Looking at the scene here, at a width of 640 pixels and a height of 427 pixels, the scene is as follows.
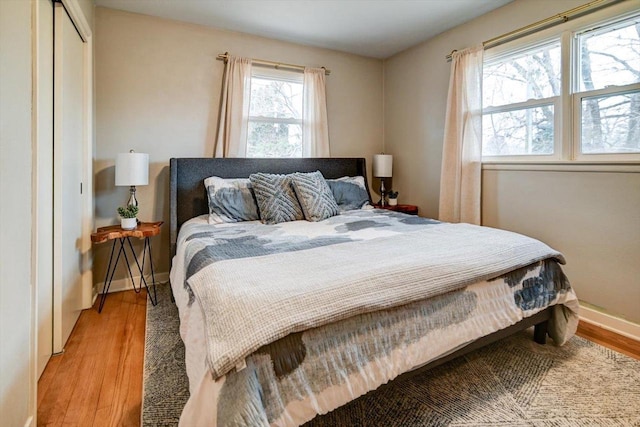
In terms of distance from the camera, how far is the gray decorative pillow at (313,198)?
2766mm

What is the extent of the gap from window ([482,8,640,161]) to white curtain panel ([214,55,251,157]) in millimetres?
2337

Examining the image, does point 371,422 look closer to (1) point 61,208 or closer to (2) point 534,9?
(1) point 61,208

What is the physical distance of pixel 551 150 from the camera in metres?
2.68

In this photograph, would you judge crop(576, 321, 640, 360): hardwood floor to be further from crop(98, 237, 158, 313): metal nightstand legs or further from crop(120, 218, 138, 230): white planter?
crop(120, 218, 138, 230): white planter

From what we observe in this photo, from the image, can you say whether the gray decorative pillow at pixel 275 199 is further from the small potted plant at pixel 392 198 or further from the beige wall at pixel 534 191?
the beige wall at pixel 534 191

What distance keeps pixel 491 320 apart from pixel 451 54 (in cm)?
274

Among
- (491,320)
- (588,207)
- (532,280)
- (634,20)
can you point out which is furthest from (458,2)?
(491,320)

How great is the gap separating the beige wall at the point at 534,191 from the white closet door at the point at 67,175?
10.6 ft

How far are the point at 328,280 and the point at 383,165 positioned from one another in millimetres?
2939

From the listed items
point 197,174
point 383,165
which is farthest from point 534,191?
point 197,174

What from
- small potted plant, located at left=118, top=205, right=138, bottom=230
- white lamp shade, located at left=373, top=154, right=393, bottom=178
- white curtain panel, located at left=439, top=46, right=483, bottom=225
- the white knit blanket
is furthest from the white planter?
white curtain panel, located at left=439, top=46, right=483, bottom=225

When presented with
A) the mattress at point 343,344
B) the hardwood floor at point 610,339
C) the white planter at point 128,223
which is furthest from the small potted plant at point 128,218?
the hardwood floor at point 610,339

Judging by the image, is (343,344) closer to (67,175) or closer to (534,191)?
(67,175)

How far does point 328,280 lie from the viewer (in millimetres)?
1254
